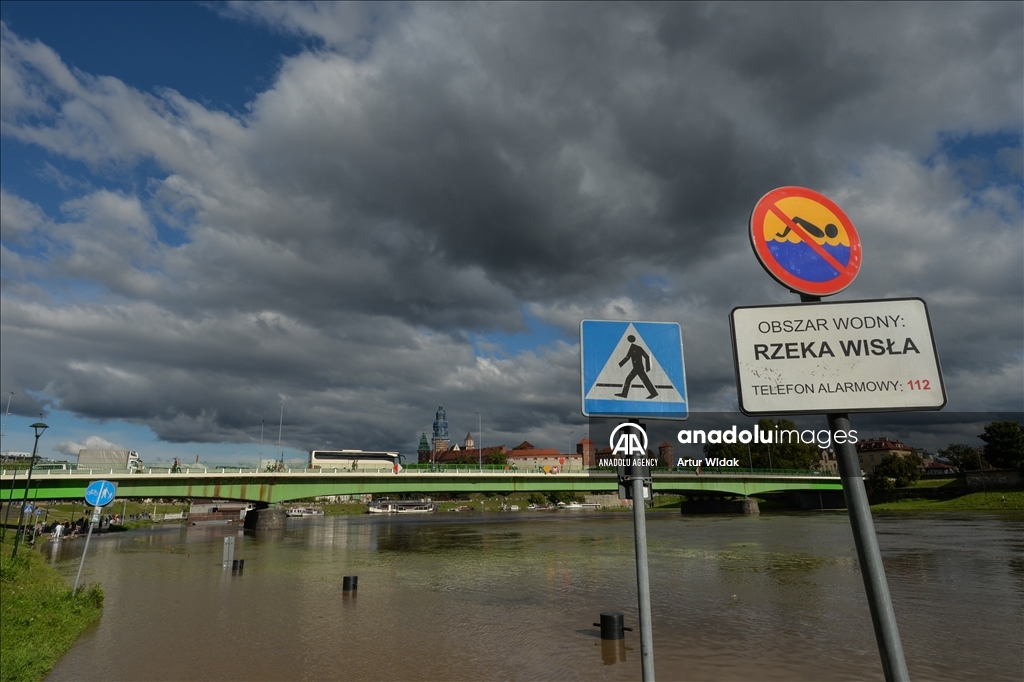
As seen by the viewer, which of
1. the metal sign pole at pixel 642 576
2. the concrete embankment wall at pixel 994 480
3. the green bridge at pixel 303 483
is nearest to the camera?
the metal sign pole at pixel 642 576

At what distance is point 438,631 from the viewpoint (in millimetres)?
14914

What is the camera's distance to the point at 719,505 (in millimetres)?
88875

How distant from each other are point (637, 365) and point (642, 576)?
126 cm

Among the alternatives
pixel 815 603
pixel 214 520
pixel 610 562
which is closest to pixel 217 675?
pixel 815 603

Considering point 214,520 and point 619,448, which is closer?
point 619,448

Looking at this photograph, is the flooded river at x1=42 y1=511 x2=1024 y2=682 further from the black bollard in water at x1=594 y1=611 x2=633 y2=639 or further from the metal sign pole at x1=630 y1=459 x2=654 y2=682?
the metal sign pole at x1=630 y1=459 x2=654 y2=682

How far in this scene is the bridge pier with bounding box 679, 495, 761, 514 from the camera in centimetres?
8375

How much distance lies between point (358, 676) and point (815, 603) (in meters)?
13.8

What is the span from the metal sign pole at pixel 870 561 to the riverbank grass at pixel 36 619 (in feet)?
40.0

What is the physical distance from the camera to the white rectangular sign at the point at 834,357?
278cm

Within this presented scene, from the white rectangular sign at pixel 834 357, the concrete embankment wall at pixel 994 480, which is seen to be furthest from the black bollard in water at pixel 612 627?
the concrete embankment wall at pixel 994 480

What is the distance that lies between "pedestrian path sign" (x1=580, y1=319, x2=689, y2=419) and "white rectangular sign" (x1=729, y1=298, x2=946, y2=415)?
2.42ft

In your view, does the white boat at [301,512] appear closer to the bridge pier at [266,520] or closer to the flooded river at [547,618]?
the bridge pier at [266,520]

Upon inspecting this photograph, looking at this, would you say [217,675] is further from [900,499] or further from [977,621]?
[900,499]
